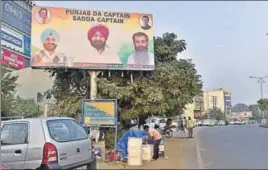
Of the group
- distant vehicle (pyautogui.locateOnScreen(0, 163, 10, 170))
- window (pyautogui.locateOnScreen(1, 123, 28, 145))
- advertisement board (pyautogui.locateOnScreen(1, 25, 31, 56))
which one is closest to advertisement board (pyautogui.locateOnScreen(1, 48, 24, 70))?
advertisement board (pyautogui.locateOnScreen(1, 25, 31, 56))

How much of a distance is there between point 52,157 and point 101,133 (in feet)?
31.4

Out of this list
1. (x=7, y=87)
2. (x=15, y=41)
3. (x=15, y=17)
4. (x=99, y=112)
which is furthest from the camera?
(x=15, y=17)

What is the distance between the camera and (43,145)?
762 centimetres

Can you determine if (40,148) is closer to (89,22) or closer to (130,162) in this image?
(130,162)

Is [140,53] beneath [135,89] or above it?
above

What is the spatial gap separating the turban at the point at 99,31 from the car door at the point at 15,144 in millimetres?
11287

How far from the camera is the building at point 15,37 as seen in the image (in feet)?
134

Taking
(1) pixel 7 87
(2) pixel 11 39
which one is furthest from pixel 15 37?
(1) pixel 7 87

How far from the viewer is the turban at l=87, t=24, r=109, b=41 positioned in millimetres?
19141

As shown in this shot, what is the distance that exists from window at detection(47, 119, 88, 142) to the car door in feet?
1.76

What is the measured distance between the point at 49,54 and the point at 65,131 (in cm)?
1109

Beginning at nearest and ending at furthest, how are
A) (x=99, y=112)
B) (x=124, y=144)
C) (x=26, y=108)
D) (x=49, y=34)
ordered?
1. (x=124, y=144)
2. (x=99, y=112)
3. (x=49, y=34)
4. (x=26, y=108)

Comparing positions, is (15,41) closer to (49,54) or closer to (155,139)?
(49,54)

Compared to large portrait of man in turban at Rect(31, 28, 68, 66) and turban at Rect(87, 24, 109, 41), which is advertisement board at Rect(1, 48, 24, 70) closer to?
large portrait of man in turban at Rect(31, 28, 68, 66)
